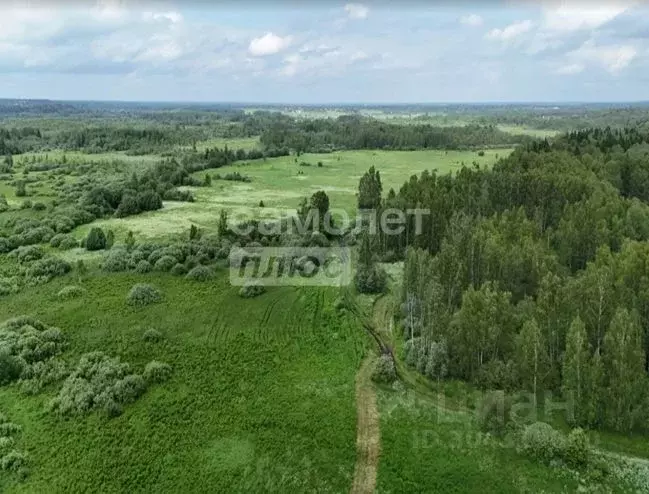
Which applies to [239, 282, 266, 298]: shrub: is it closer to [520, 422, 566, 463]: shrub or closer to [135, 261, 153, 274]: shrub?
[135, 261, 153, 274]: shrub

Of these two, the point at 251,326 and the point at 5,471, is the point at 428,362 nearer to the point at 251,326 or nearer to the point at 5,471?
the point at 251,326

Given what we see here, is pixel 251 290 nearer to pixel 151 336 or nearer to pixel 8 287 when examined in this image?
pixel 151 336

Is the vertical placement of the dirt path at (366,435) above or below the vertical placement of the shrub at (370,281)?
below

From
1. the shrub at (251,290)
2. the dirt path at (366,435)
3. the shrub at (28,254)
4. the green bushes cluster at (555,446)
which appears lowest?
the dirt path at (366,435)

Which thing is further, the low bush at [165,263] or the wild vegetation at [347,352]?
the low bush at [165,263]

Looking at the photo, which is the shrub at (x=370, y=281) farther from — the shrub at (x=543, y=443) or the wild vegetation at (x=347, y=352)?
the shrub at (x=543, y=443)

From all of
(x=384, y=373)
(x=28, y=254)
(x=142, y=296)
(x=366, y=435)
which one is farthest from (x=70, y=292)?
(x=366, y=435)

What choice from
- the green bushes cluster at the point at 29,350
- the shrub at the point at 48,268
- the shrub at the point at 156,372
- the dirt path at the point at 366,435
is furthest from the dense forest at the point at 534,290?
the shrub at the point at 48,268

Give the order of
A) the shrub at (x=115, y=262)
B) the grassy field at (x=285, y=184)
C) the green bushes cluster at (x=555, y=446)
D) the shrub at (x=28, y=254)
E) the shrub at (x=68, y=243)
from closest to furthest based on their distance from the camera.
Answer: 1. the green bushes cluster at (x=555, y=446)
2. the shrub at (x=115, y=262)
3. the shrub at (x=28, y=254)
4. the shrub at (x=68, y=243)
5. the grassy field at (x=285, y=184)

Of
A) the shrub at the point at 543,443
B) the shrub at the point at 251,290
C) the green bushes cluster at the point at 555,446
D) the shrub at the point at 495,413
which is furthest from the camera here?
the shrub at the point at 251,290
